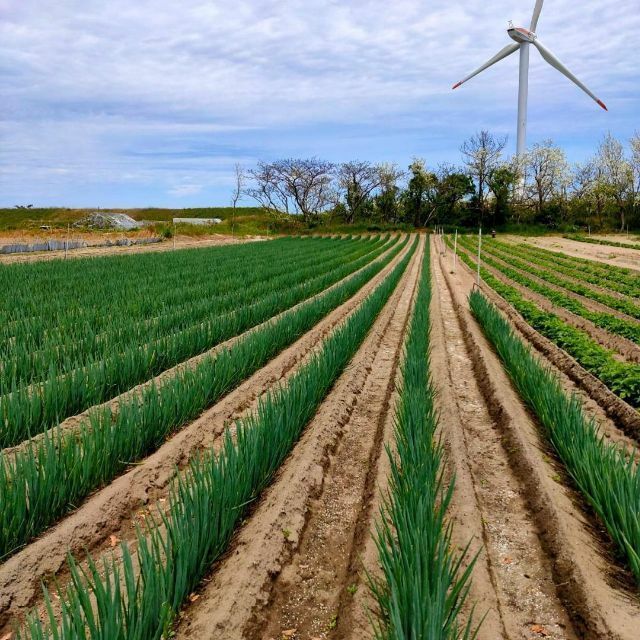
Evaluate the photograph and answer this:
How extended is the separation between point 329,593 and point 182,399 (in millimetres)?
2251

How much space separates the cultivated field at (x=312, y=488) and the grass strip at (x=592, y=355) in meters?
0.05

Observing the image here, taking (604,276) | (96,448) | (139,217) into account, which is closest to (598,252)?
(604,276)

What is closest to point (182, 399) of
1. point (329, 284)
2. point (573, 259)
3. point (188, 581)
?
point (188, 581)

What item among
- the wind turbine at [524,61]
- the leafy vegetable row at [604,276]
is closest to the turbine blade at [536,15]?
the wind turbine at [524,61]

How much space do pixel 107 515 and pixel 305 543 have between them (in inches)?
44.5

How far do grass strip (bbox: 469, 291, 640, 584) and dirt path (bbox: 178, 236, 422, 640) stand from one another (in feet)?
4.23

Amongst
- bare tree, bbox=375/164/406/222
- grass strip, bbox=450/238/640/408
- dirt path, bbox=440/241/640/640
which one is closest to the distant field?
bare tree, bbox=375/164/406/222

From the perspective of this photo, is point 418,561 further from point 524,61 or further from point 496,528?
point 524,61

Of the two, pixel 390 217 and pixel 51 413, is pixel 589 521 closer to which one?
pixel 51 413

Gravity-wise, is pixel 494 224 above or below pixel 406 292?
above

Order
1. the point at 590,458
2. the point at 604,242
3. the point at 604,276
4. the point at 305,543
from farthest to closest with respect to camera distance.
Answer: the point at 604,242 → the point at 604,276 → the point at 590,458 → the point at 305,543

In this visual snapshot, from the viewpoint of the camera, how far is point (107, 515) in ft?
9.82

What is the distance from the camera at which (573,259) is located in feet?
72.5

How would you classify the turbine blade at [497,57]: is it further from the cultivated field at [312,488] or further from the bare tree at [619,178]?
the cultivated field at [312,488]
